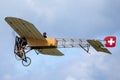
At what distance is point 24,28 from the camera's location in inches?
3573

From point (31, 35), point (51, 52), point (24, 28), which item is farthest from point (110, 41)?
point (51, 52)

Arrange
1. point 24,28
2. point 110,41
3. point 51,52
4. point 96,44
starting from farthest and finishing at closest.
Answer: point 51,52
point 96,44
point 24,28
point 110,41

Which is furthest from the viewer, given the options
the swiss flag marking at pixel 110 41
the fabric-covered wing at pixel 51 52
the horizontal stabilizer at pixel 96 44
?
the fabric-covered wing at pixel 51 52

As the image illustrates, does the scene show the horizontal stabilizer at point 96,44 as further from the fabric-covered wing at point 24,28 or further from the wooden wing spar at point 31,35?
the fabric-covered wing at point 24,28

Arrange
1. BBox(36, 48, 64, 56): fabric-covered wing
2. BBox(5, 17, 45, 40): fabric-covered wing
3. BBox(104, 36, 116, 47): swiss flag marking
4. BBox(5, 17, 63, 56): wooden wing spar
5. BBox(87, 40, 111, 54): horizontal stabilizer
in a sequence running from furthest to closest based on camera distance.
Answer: BBox(36, 48, 64, 56): fabric-covered wing → BBox(87, 40, 111, 54): horizontal stabilizer → BBox(104, 36, 116, 47): swiss flag marking → BBox(5, 17, 63, 56): wooden wing spar → BBox(5, 17, 45, 40): fabric-covered wing

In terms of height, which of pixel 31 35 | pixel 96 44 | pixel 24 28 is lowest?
pixel 96 44

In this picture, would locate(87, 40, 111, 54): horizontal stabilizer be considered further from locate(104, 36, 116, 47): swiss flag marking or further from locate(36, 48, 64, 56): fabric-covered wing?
locate(36, 48, 64, 56): fabric-covered wing

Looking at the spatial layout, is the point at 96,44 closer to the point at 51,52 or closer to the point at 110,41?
the point at 110,41

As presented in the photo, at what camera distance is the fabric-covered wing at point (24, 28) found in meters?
89.4

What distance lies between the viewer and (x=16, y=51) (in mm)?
92375

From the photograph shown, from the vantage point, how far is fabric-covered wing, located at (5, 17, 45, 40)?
89.4m

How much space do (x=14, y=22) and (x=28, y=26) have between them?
1.34 metres

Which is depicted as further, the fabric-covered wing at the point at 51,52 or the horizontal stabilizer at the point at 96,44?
the fabric-covered wing at the point at 51,52

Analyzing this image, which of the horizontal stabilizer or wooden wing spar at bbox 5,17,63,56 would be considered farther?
the horizontal stabilizer
